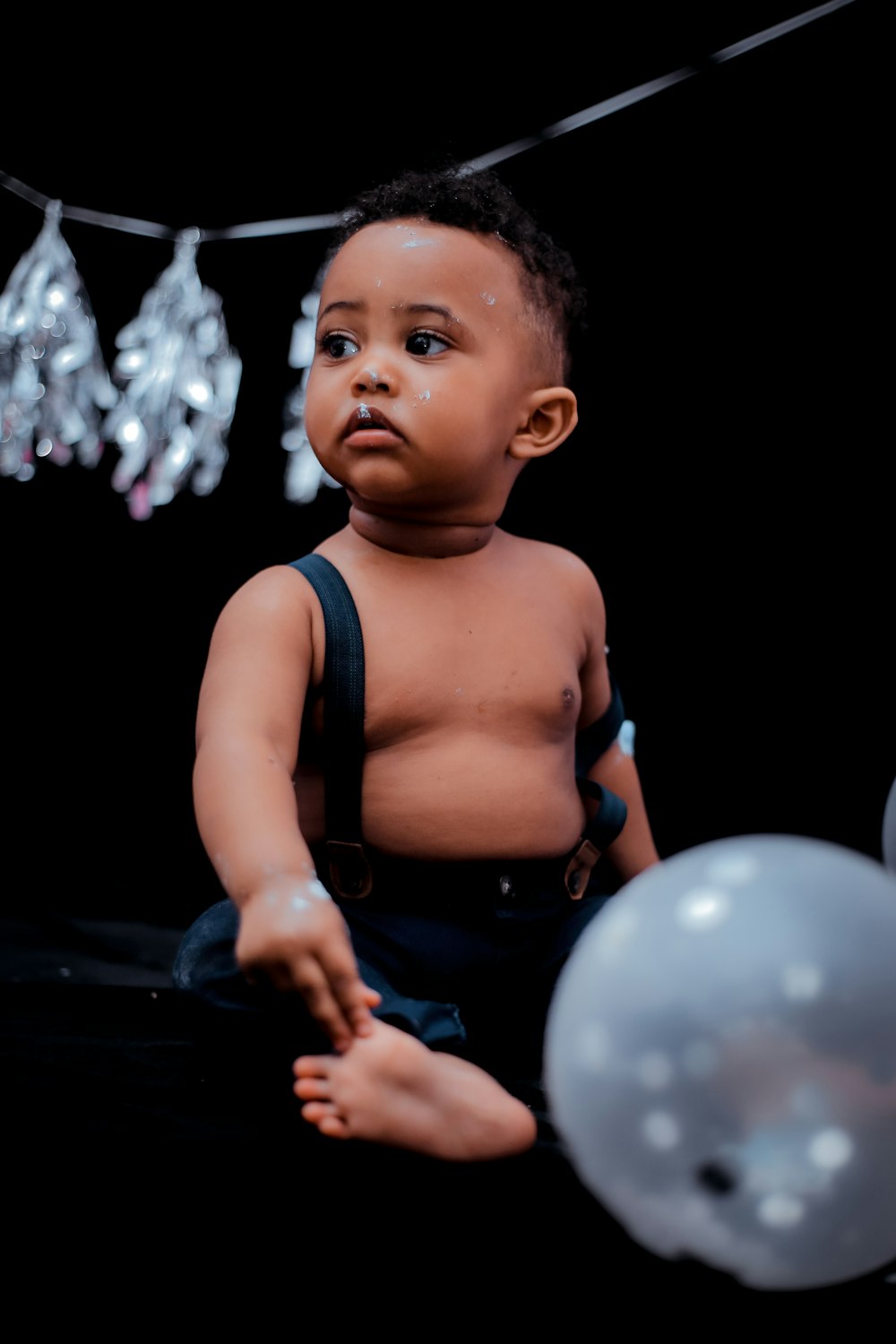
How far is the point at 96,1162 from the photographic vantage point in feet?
2.66

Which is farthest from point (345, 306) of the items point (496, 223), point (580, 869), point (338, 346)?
point (580, 869)

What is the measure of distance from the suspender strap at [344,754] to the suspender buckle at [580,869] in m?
0.18

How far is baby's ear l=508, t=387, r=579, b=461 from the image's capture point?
111cm

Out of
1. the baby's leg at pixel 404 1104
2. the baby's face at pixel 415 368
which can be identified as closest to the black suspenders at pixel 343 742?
the baby's face at pixel 415 368

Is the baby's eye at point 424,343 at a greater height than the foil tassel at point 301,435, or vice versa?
the baby's eye at point 424,343

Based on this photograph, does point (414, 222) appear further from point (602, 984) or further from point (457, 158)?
point (602, 984)

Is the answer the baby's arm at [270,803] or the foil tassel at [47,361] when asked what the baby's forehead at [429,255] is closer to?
the baby's arm at [270,803]

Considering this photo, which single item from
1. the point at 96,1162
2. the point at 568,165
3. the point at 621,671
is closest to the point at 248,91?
the point at 568,165

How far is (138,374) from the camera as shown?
1.46m

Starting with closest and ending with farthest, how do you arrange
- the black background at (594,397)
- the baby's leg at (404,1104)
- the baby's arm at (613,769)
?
the baby's leg at (404,1104), the baby's arm at (613,769), the black background at (594,397)

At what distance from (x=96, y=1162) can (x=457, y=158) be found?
106cm

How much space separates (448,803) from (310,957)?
230mm

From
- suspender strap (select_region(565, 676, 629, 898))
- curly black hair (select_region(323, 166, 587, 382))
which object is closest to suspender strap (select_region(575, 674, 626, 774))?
suspender strap (select_region(565, 676, 629, 898))

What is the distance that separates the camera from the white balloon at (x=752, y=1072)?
621 mm
